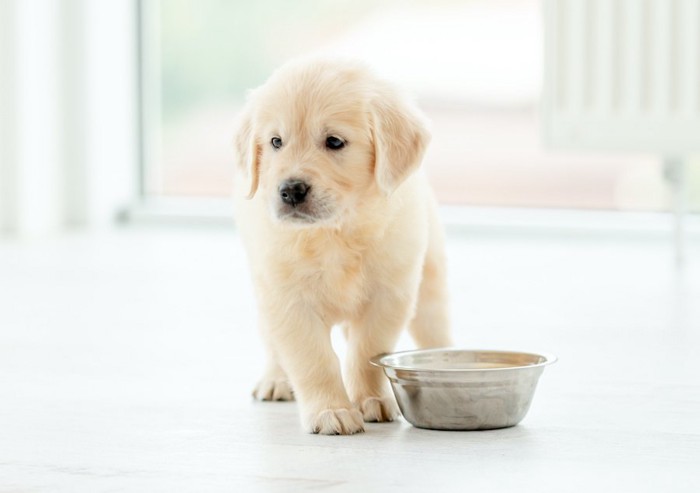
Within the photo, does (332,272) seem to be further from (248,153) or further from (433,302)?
(433,302)

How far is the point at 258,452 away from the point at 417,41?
382 centimetres

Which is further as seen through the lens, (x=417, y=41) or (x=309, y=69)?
(x=417, y=41)

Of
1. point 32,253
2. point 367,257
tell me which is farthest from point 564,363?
point 32,253

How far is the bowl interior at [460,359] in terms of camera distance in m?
1.89

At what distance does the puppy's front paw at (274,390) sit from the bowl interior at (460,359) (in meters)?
0.23

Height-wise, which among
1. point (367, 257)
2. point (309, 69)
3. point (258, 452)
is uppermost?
point (309, 69)

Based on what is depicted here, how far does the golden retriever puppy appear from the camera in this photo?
1.79 meters

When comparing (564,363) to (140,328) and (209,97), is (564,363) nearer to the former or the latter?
(140,328)

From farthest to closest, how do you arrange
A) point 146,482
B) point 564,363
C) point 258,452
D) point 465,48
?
1. point 465,48
2. point 564,363
3. point 258,452
4. point 146,482

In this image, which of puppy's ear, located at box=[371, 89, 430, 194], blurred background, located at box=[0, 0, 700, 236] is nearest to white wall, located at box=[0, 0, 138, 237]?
blurred background, located at box=[0, 0, 700, 236]

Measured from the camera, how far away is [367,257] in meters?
1.85

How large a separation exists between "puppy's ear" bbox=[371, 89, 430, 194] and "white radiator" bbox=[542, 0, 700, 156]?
2135mm

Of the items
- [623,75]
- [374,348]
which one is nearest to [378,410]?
[374,348]

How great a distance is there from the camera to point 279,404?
2023 millimetres
